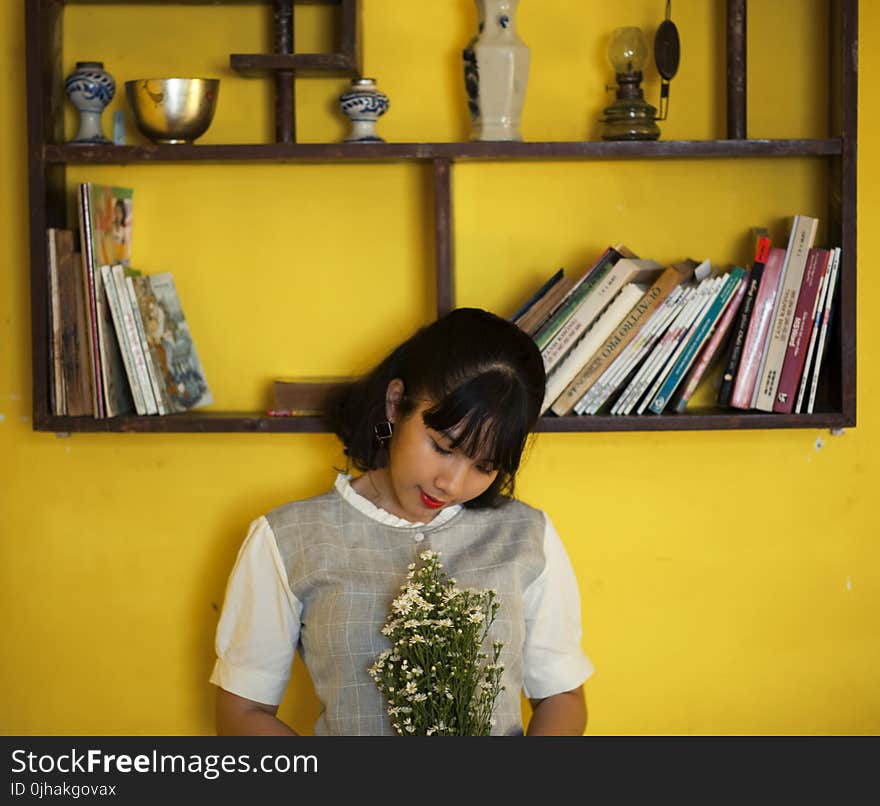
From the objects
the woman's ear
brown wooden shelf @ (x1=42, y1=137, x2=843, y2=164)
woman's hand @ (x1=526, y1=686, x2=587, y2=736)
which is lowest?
woman's hand @ (x1=526, y1=686, x2=587, y2=736)

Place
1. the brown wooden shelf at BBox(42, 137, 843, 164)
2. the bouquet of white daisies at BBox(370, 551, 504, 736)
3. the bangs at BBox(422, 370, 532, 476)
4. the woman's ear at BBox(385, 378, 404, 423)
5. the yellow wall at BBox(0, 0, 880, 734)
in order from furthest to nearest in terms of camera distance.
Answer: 1. the yellow wall at BBox(0, 0, 880, 734)
2. the brown wooden shelf at BBox(42, 137, 843, 164)
3. the woman's ear at BBox(385, 378, 404, 423)
4. the bangs at BBox(422, 370, 532, 476)
5. the bouquet of white daisies at BBox(370, 551, 504, 736)

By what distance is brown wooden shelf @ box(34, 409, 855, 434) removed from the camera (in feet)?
6.61

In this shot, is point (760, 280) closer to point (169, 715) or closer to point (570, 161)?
point (570, 161)

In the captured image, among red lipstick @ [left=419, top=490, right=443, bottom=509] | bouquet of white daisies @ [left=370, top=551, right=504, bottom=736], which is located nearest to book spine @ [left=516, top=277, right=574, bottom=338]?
red lipstick @ [left=419, top=490, right=443, bottom=509]

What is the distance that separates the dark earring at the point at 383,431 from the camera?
176 centimetres

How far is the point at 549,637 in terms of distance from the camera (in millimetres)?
1813

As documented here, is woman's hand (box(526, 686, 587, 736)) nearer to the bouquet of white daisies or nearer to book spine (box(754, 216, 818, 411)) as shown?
the bouquet of white daisies

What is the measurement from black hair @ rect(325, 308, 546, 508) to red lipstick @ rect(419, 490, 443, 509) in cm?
10

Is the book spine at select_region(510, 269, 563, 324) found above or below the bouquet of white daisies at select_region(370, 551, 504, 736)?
above

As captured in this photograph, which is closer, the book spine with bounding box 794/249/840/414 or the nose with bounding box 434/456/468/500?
the nose with bounding box 434/456/468/500

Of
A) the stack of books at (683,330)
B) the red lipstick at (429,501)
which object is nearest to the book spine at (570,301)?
the stack of books at (683,330)

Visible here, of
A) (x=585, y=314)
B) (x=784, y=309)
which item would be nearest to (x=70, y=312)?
(x=585, y=314)

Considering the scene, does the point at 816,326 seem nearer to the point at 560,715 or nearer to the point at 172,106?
the point at 560,715

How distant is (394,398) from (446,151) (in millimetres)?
511
